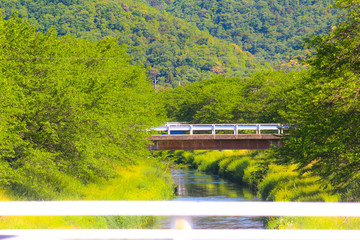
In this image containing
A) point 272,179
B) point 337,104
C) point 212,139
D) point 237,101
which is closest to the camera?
point 337,104

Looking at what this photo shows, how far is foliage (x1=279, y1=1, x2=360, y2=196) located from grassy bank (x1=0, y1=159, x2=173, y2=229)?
905 cm

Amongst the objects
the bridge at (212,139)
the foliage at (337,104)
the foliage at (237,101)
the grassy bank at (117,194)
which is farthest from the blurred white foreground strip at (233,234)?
the foliage at (237,101)

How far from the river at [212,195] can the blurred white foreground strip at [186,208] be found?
20.7m

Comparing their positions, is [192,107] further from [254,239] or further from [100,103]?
[254,239]

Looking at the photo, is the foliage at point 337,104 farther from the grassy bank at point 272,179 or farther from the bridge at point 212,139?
the bridge at point 212,139

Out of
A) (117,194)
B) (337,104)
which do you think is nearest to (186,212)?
(337,104)

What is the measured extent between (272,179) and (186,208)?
3217 centimetres

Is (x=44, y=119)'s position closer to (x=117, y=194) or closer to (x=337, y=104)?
(x=117, y=194)

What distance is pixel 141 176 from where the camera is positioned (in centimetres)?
3662

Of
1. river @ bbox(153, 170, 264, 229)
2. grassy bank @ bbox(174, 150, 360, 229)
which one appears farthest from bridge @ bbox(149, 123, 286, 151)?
river @ bbox(153, 170, 264, 229)

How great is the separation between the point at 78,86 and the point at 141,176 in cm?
1438

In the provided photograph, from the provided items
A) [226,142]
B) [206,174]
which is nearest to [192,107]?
[206,174]

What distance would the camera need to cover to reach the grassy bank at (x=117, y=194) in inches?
591

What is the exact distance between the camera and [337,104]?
19250 mm
